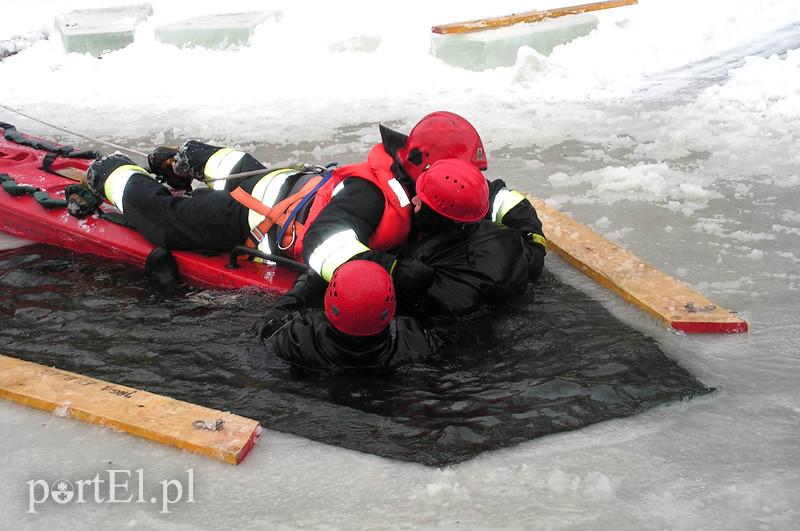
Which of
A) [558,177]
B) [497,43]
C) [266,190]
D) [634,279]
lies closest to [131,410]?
[266,190]

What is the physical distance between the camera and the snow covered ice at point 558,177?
2.50 metres

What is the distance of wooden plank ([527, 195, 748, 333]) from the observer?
3613mm

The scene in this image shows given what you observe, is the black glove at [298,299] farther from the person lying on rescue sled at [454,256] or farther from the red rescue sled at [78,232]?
A: the red rescue sled at [78,232]

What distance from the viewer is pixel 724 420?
9.58ft

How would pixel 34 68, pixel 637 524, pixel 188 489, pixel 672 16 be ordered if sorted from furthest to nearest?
pixel 672 16
pixel 34 68
pixel 188 489
pixel 637 524

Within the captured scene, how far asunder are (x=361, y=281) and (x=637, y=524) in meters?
1.33

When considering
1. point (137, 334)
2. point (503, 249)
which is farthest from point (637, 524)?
point (137, 334)

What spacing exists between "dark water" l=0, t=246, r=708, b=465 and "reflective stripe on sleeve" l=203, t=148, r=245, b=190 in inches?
26.1

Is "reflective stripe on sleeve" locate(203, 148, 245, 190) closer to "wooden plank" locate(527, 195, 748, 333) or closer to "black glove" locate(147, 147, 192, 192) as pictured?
"black glove" locate(147, 147, 192, 192)

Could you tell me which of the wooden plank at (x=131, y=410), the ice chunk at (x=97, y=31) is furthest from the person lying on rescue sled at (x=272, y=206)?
the ice chunk at (x=97, y=31)

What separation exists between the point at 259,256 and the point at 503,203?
4.44 ft

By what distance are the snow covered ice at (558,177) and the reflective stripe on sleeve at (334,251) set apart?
3.04 ft

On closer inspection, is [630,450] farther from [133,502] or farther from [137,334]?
[137,334]

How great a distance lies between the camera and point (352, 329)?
321cm
